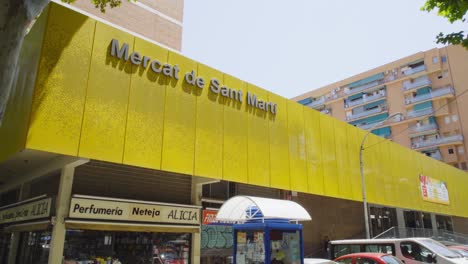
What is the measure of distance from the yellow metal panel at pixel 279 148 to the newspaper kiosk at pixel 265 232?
413 centimetres

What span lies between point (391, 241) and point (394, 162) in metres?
12.6

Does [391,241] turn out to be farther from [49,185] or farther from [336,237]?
[49,185]

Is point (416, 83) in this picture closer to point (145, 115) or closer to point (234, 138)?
point (234, 138)

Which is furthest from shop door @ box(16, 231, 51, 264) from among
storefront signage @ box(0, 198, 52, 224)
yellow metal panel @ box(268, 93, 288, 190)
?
yellow metal panel @ box(268, 93, 288, 190)

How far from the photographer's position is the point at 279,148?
15094mm

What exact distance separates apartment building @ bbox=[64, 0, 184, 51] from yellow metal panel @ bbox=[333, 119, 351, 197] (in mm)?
15782

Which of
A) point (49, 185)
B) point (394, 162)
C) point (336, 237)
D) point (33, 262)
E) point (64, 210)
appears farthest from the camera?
point (394, 162)

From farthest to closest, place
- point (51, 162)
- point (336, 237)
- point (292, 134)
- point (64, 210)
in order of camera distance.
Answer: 1. point (336, 237)
2. point (292, 134)
3. point (51, 162)
4. point (64, 210)

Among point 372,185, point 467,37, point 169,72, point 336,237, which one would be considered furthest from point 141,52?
point 336,237

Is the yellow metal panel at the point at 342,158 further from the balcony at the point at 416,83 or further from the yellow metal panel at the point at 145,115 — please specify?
the balcony at the point at 416,83

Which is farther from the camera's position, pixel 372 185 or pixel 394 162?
pixel 394 162

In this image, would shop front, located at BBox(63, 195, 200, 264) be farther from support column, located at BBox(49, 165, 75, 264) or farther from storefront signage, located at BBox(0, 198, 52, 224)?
storefront signage, located at BBox(0, 198, 52, 224)

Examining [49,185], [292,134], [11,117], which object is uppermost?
[292,134]

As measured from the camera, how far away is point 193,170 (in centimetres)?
1196
